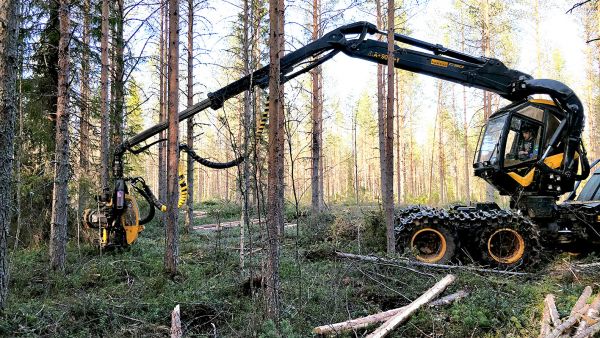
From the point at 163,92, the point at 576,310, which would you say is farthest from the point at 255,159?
the point at 163,92

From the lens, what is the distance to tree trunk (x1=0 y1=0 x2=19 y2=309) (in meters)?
5.23

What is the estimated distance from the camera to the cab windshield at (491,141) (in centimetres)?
870

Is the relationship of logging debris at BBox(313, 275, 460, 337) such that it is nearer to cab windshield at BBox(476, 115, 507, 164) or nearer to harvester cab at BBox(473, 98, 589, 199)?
harvester cab at BBox(473, 98, 589, 199)

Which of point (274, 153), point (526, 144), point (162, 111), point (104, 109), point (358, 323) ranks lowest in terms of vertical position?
point (358, 323)

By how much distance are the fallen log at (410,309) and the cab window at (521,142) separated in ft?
11.8

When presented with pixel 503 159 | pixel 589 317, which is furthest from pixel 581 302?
pixel 503 159

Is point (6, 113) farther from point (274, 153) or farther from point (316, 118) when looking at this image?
point (316, 118)

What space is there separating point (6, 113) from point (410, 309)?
5399 millimetres

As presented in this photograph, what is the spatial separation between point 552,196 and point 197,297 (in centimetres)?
685

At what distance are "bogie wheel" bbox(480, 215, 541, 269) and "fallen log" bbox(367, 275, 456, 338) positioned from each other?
77.1 inches

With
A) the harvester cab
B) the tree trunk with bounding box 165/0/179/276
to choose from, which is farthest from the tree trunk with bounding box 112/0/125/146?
the harvester cab

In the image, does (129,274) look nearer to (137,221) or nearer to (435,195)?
(137,221)

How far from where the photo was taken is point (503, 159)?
28.2 feet

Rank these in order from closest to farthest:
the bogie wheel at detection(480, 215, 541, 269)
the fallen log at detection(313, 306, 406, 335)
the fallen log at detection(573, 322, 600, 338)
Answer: the fallen log at detection(573, 322, 600, 338) < the fallen log at detection(313, 306, 406, 335) < the bogie wheel at detection(480, 215, 541, 269)
